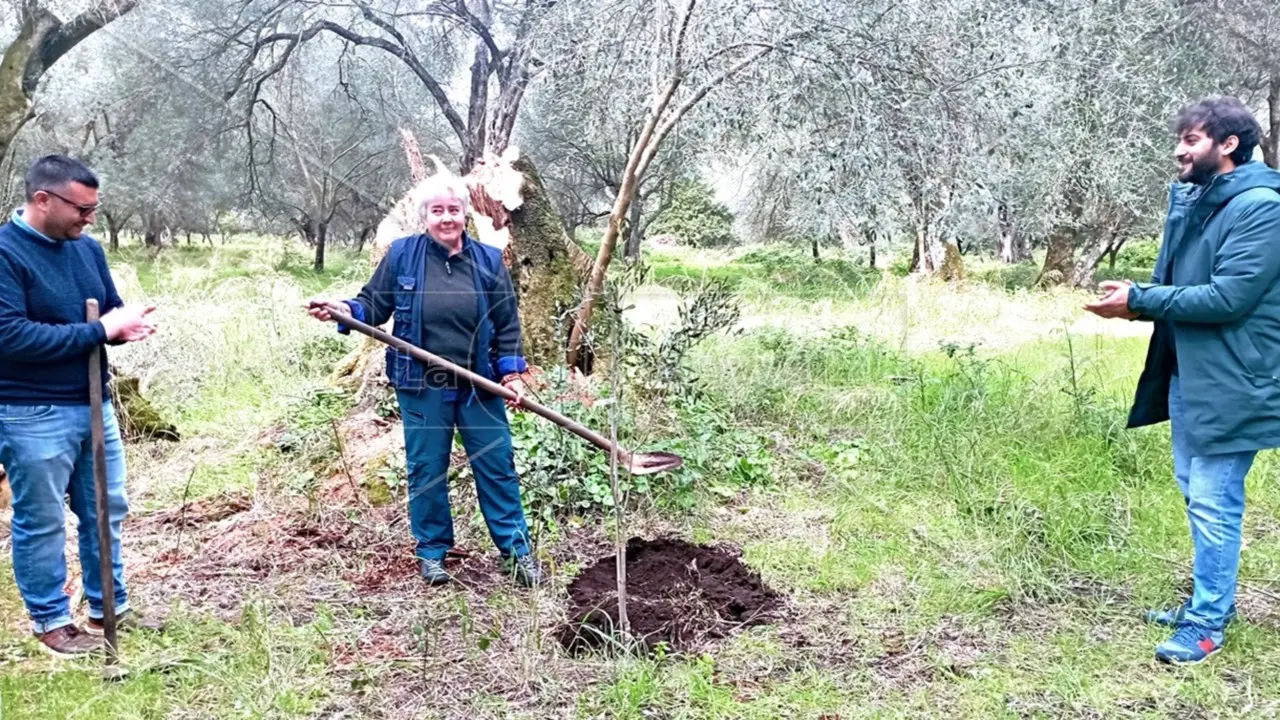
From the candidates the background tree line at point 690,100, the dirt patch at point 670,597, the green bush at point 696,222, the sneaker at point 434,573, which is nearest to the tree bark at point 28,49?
the background tree line at point 690,100

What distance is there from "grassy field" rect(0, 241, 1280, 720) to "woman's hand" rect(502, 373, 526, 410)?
0.78m

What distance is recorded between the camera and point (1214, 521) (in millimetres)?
2871

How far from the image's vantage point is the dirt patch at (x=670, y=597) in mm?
3113

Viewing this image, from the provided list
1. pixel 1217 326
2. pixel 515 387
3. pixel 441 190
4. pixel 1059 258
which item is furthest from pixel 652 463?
pixel 1059 258

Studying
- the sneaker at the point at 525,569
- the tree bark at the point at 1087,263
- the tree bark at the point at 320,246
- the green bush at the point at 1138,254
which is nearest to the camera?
the sneaker at the point at 525,569

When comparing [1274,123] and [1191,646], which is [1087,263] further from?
[1191,646]

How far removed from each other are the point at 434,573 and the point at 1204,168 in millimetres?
3226

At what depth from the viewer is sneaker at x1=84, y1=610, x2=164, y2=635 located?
3150mm

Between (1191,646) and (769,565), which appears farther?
(769,565)

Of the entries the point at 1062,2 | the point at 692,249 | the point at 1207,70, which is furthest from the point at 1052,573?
the point at 692,249

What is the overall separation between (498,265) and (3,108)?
970 centimetres

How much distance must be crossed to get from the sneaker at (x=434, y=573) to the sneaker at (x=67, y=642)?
1172 mm

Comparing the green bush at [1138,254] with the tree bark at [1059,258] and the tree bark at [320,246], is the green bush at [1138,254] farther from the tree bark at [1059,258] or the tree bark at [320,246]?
the tree bark at [320,246]

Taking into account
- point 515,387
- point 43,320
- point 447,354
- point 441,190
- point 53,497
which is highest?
point 441,190
